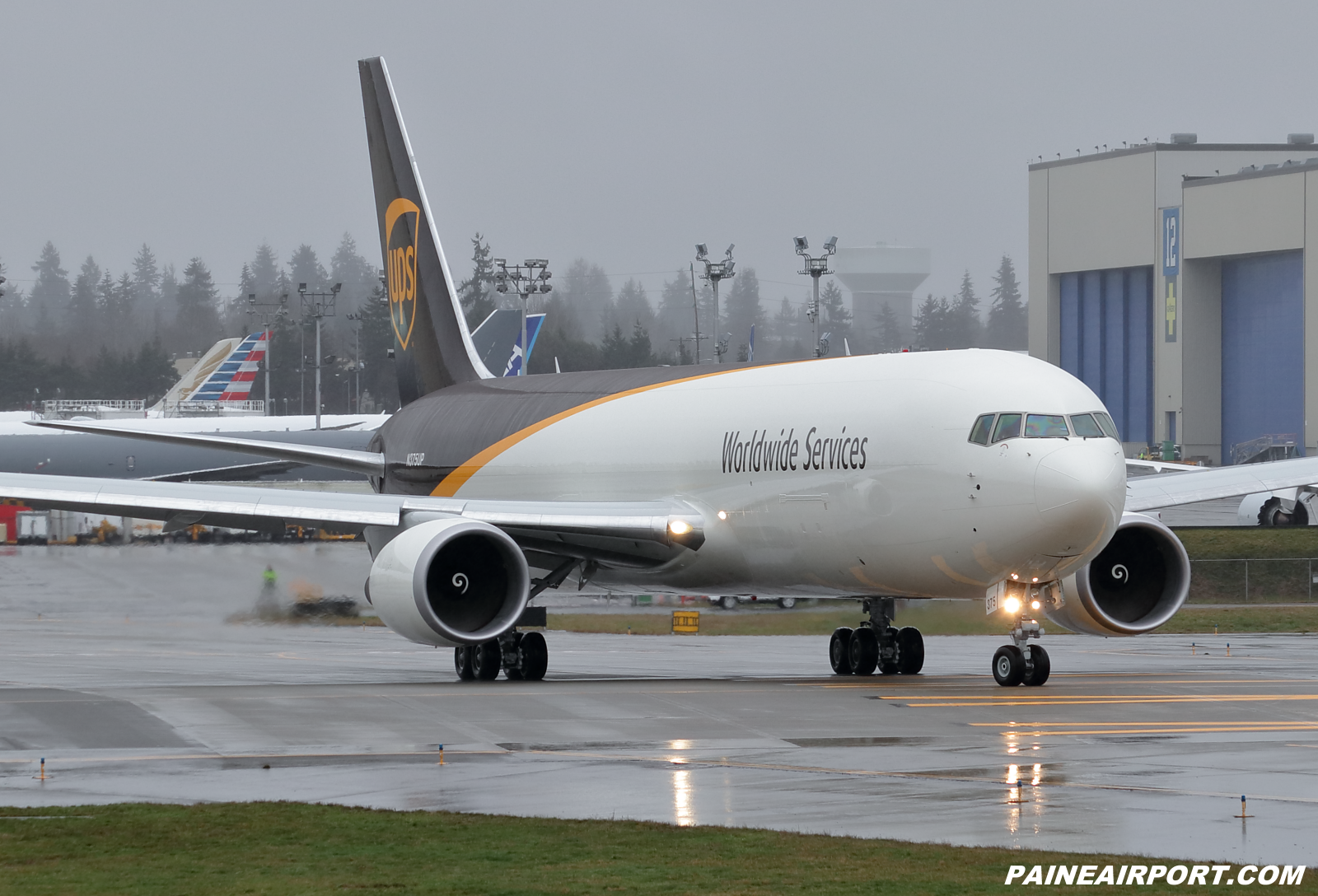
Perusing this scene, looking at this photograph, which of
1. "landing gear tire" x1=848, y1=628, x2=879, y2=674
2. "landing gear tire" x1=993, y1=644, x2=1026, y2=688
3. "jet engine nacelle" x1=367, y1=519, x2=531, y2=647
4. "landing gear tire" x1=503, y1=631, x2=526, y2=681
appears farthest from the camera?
"landing gear tire" x1=848, y1=628, x2=879, y2=674

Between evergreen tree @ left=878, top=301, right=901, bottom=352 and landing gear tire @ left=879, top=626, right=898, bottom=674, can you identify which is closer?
landing gear tire @ left=879, top=626, right=898, bottom=674

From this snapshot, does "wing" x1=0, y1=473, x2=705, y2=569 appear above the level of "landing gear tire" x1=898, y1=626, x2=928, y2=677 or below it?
above

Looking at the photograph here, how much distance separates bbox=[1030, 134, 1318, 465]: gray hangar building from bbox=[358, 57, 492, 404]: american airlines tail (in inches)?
2642

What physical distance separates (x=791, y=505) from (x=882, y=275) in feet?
411

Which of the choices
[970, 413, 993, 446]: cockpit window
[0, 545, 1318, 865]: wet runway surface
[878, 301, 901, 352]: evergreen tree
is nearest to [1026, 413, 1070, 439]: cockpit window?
[970, 413, 993, 446]: cockpit window

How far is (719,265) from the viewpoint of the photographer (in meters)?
67.1

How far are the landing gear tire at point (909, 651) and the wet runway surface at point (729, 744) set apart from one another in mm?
556

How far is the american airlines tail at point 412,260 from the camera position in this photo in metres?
34.0

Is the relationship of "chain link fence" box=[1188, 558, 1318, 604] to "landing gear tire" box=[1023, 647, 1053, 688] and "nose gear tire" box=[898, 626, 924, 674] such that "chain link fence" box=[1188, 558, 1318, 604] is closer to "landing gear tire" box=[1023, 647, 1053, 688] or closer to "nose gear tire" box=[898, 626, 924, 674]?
"nose gear tire" box=[898, 626, 924, 674]

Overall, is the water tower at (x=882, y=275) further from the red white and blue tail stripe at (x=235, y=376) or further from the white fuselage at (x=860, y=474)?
the white fuselage at (x=860, y=474)

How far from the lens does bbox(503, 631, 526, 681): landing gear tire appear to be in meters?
25.7

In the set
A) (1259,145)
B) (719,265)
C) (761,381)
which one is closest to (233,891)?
(761,381)
